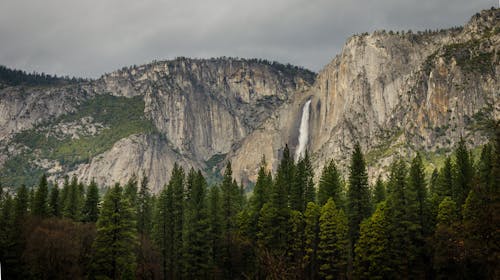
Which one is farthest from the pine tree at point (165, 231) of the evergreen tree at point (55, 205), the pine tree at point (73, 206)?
the evergreen tree at point (55, 205)

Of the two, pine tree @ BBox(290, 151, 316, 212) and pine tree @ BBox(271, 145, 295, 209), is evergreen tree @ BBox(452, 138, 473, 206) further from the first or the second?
pine tree @ BBox(271, 145, 295, 209)

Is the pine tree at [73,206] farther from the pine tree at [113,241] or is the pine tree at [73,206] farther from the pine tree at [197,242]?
the pine tree at [113,241]

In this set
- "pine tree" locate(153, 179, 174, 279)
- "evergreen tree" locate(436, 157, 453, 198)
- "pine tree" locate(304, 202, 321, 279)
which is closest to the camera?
"pine tree" locate(304, 202, 321, 279)

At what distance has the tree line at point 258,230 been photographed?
6812 cm

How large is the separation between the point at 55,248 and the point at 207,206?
3174cm

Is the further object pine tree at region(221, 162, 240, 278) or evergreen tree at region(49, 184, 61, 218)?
evergreen tree at region(49, 184, 61, 218)

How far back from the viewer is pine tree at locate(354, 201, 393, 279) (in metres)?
74.4

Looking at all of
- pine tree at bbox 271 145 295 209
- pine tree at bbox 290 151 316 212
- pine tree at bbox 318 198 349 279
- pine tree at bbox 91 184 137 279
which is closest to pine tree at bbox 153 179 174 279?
pine tree at bbox 271 145 295 209

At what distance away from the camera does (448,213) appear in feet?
252

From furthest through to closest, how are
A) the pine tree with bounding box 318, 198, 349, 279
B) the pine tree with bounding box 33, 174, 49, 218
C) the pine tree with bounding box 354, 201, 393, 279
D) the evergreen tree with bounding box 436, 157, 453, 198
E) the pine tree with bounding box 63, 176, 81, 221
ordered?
the pine tree with bounding box 63, 176, 81, 221
the pine tree with bounding box 33, 174, 49, 218
the evergreen tree with bounding box 436, 157, 453, 198
the pine tree with bounding box 318, 198, 349, 279
the pine tree with bounding box 354, 201, 393, 279

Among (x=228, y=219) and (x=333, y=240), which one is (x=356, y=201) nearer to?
(x=333, y=240)

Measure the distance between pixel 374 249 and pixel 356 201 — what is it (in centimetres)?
1060

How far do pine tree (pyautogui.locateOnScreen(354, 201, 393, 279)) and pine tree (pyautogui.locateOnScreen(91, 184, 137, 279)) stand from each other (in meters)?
30.9

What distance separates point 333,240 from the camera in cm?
8000
